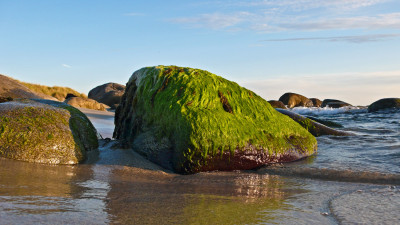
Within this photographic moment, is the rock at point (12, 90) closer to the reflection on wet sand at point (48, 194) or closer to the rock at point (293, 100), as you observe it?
the reflection on wet sand at point (48, 194)

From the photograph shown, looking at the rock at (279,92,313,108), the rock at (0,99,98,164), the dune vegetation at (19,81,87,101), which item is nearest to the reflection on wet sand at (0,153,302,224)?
the rock at (0,99,98,164)

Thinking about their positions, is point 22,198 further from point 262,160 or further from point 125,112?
point 125,112

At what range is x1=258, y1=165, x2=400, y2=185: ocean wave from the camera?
15.8ft

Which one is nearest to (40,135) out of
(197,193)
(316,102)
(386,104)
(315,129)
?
(197,193)

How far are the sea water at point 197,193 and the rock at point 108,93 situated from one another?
29.3 metres

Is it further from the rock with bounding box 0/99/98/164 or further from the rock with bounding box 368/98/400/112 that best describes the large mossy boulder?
the rock with bounding box 368/98/400/112

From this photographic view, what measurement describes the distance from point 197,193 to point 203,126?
55.5 inches

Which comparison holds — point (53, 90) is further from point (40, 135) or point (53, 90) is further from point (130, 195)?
point (130, 195)

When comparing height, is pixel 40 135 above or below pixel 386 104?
below

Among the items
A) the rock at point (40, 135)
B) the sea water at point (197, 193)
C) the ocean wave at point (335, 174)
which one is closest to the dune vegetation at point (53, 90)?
the rock at point (40, 135)

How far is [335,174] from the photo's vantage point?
508cm

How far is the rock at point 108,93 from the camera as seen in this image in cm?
3506

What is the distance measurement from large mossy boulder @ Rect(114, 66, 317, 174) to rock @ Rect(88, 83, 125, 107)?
92.0 ft

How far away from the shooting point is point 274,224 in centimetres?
276
